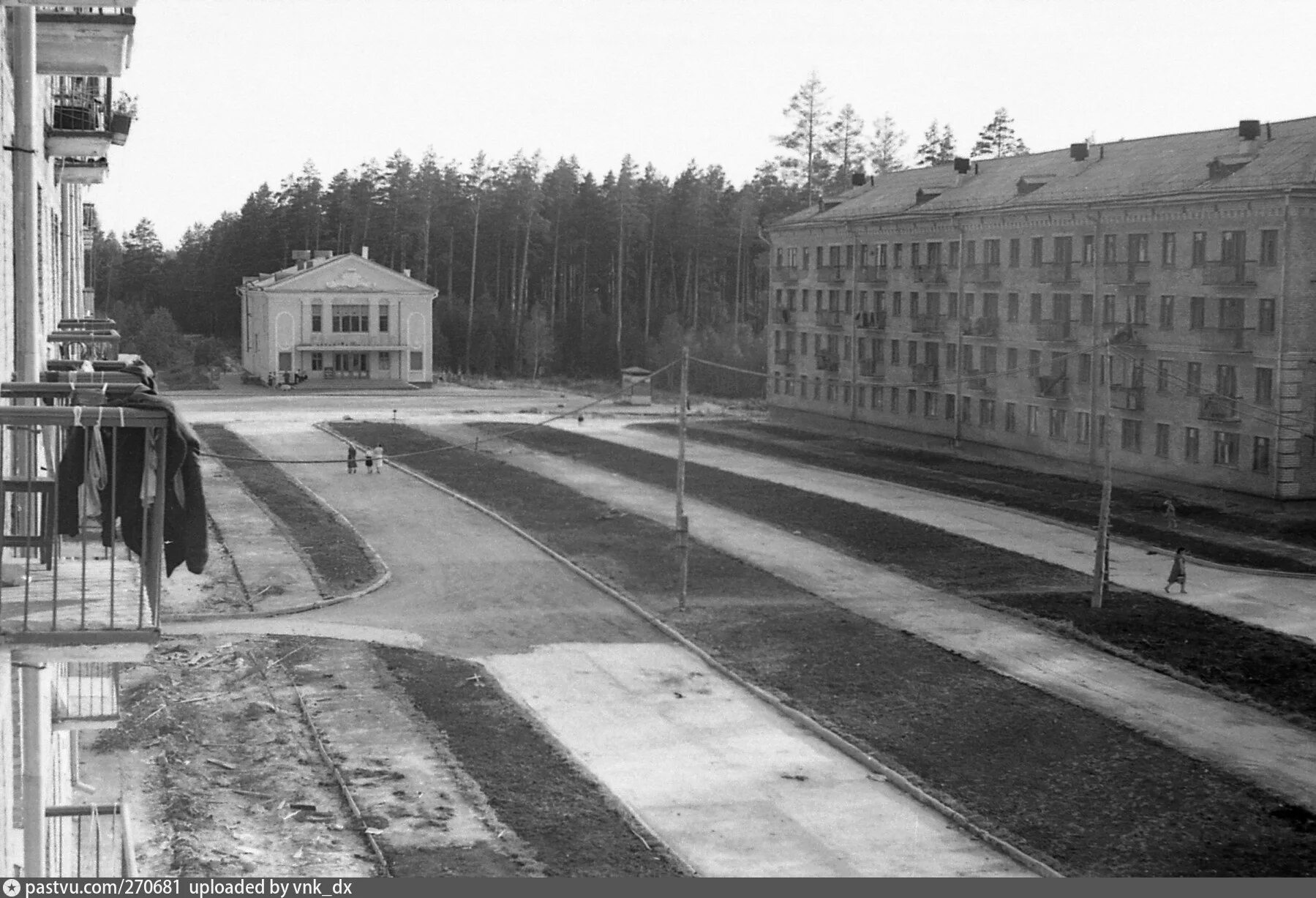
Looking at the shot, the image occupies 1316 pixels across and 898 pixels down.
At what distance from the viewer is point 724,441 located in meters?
65.6

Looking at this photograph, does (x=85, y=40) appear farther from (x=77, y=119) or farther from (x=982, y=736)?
(x=982, y=736)

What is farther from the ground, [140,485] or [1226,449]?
[140,485]

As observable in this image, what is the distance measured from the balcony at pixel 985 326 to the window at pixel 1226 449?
44.1ft

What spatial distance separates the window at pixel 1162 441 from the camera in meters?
49.9

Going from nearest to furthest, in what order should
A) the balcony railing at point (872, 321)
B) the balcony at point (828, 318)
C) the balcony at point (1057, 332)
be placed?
the balcony at point (1057, 332), the balcony railing at point (872, 321), the balcony at point (828, 318)

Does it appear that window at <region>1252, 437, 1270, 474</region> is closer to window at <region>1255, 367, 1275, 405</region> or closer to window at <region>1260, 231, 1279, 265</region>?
window at <region>1255, 367, 1275, 405</region>

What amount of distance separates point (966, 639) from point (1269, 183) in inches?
940

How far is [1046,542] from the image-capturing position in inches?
1580

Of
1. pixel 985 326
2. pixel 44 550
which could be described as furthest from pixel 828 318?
pixel 44 550

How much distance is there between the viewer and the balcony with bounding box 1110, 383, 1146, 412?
50938 mm

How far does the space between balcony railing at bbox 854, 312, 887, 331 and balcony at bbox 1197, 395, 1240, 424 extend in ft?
69.7

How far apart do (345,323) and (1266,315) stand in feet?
180

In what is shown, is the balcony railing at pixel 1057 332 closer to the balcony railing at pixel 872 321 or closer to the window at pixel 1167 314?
the window at pixel 1167 314

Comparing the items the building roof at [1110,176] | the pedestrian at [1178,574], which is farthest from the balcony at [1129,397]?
the pedestrian at [1178,574]
